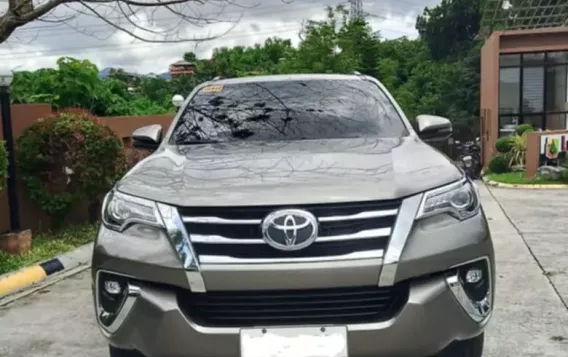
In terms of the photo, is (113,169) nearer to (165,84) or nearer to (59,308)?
(59,308)

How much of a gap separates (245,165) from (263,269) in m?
0.67

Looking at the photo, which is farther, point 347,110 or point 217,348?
point 347,110

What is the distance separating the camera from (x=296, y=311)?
2.66 metres

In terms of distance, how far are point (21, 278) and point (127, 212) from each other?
3400 millimetres

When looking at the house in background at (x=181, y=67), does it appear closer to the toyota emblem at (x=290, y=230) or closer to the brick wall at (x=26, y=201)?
the brick wall at (x=26, y=201)

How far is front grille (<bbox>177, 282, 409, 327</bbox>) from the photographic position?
2.62 metres

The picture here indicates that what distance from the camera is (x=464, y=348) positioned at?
2936 millimetres

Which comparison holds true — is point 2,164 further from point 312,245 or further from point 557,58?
point 557,58

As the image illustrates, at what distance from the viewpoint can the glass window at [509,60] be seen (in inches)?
869

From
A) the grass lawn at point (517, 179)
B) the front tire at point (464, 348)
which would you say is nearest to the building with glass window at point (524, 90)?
the grass lawn at point (517, 179)

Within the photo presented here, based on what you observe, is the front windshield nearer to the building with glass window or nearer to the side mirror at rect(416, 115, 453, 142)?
the side mirror at rect(416, 115, 453, 142)

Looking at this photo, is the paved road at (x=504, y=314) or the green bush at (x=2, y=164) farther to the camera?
the green bush at (x=2, y=164)

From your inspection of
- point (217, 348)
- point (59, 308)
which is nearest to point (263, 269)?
point (217, 348)

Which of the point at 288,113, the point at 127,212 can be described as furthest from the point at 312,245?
the point at 288,113
